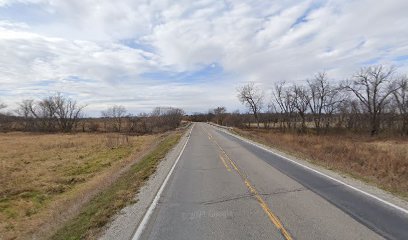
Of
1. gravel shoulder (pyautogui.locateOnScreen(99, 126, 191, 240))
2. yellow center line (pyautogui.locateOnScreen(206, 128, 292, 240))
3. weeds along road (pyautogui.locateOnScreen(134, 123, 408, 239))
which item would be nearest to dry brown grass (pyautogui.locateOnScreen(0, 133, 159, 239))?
gravel shoulder (pyautogui.locateOnScreen(99, 126, 191, 240))

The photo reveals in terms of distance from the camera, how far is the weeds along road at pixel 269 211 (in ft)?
23.2

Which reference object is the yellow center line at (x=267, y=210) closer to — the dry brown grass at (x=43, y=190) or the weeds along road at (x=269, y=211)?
the weeds along road at (x=269, y=211)

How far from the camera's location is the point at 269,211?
8.69 m

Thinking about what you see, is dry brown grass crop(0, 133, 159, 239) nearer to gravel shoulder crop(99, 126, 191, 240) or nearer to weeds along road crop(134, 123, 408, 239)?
gravel shoulder crop(99, 126, 191, 240)

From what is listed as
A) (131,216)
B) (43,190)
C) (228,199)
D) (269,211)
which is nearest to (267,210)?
(269,211)

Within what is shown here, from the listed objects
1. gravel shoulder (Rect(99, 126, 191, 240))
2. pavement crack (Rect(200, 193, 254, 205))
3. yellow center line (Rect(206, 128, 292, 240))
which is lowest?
gravel shoulder (Rect(99, 126, 191, 240))

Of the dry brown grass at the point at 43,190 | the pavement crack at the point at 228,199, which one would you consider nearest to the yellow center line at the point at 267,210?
the pavement crack at the point at 228,199

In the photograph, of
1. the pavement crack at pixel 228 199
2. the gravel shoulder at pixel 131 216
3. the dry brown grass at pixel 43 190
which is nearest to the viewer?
the gravel shoulder at pixel 131 216

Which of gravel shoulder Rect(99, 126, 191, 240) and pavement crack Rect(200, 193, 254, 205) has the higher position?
pavement crack Rect(200, 193, 254, 205)

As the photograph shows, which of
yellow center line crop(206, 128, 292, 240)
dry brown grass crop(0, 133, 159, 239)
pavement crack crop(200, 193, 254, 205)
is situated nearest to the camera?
yellow center line crop(206, 128, 292, 240)

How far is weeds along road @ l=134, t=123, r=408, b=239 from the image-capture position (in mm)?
7066

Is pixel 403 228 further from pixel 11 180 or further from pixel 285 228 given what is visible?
pixel 11 180

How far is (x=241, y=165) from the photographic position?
1802 centimetres

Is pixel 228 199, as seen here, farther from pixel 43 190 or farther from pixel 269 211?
pixel 43 190
